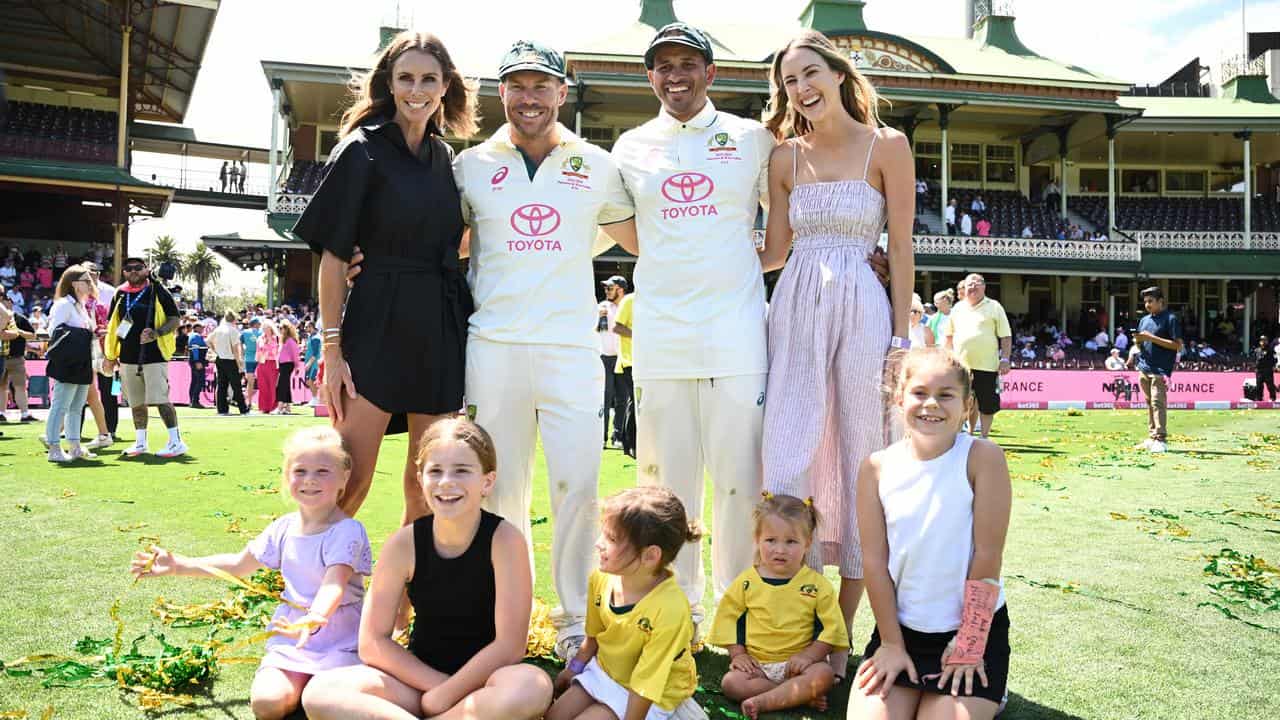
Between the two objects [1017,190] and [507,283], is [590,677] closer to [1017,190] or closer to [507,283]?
[507,283]

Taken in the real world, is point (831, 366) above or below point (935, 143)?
below

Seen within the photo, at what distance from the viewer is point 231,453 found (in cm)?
938

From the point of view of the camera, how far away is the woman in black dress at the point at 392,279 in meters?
3.28

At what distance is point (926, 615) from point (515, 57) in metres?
2.40

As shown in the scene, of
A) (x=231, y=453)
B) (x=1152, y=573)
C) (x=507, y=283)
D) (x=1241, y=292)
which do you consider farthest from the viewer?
(x=1241, y=292)

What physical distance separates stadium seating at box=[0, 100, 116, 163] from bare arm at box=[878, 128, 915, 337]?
28.6 m

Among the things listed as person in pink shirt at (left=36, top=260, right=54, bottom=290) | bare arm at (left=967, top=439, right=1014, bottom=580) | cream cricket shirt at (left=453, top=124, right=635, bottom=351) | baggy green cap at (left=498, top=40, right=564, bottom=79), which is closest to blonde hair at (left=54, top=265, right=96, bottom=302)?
cream cricket shirt at (left=453, top=124, right=635, bottom=351)

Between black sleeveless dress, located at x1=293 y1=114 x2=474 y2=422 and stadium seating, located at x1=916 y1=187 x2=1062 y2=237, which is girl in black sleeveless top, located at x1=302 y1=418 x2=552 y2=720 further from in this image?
stadium seating, located at x1=916 y1=187 x2=1062 y2=237

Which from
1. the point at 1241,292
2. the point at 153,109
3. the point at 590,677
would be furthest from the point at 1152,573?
the point at 153,109

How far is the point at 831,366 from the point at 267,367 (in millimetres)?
13938

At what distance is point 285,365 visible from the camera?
15391mm

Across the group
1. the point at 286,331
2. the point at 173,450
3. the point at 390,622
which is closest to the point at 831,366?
the point at 390,622

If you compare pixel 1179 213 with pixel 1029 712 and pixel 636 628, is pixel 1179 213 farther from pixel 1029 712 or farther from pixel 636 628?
pixel 636 628

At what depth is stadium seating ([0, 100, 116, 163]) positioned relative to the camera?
2584 cm
